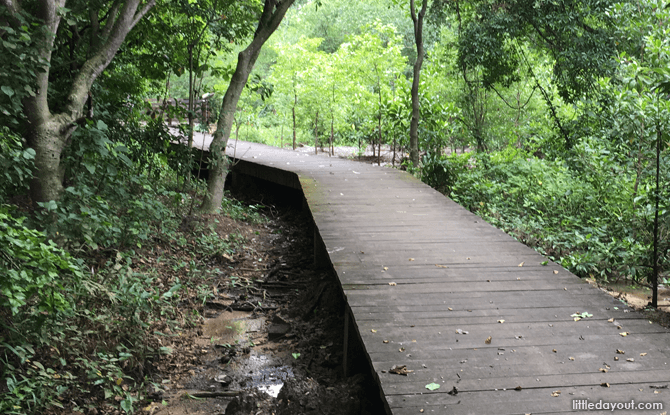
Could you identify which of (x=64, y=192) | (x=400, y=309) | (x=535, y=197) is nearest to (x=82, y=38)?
(x=64, y=192)

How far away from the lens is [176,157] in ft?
23.9

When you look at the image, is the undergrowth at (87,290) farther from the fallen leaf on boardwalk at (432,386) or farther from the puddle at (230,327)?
the fallen leaf on boardwalk at (432,386)

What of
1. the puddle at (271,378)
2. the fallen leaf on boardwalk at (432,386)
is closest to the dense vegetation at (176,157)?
the puddle at (271,378)

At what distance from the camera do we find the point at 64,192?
484 centimetres

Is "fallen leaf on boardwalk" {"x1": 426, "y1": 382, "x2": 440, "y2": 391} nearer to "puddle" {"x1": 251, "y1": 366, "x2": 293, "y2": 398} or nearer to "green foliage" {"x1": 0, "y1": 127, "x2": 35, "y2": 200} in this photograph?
"puddle" {"x1": 251, "y1": 366, "x2": 293, "y2": 398}

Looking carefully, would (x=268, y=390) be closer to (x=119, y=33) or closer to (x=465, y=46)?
(x=119, y=33)

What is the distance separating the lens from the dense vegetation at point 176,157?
3.86m

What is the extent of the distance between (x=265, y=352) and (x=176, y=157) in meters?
3.54

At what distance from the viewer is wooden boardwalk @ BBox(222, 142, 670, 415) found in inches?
113

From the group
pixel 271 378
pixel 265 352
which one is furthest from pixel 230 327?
pixel 271 378

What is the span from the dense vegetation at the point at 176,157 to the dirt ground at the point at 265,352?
30 cm

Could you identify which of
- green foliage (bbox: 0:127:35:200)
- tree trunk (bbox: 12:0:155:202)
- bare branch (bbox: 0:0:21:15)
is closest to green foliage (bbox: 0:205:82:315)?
green foliage (bbox: 0:127:35:200)

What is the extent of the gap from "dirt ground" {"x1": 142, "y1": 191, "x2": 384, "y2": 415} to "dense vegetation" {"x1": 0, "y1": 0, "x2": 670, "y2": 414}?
0.99 feet

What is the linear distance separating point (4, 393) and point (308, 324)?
290 cm
